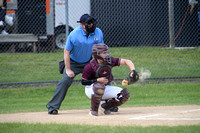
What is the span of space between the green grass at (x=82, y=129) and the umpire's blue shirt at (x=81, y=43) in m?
1.70

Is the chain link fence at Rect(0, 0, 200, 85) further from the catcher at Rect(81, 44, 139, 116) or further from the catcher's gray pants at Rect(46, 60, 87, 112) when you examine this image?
the catcher at Rect(81, 44, 139, 116)

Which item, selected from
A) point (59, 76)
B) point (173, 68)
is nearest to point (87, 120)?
point (59, 76)

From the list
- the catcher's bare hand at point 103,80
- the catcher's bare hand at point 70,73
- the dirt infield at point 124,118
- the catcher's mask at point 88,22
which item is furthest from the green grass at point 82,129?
the catcher's mask at point 88,22

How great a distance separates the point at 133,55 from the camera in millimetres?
11945

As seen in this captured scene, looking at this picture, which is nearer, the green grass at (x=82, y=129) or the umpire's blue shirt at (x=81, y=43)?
the green grass at (x=82, y=129)

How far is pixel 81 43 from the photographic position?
21.9 ft

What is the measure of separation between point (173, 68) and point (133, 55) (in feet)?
4.41

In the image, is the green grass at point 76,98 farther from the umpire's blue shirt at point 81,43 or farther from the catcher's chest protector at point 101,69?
the umpire's blue shirt at point 81,43

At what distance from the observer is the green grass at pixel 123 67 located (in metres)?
10.7

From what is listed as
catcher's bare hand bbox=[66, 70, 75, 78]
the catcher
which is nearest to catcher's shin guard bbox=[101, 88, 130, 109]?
the catcher

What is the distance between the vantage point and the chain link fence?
36.7 ft

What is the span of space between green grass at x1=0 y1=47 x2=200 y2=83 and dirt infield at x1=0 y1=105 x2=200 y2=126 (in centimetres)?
354

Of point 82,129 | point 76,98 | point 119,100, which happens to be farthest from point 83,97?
point 82,129

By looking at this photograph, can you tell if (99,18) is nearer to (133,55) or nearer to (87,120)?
(133,55)
